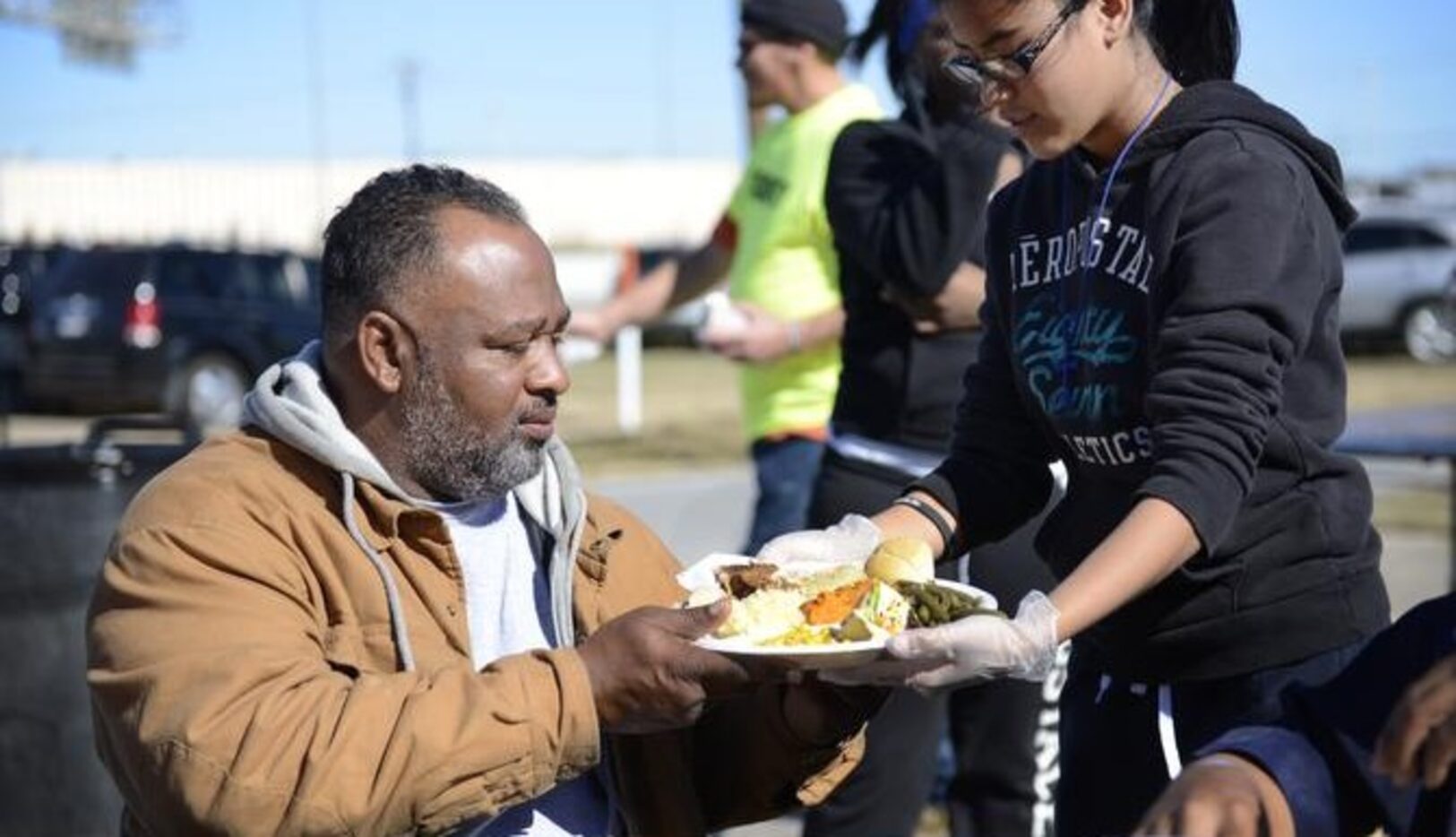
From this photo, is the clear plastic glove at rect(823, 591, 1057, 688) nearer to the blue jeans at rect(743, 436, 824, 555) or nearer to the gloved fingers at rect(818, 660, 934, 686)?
the gloved fingers at rect(818, 660, 934, 686)

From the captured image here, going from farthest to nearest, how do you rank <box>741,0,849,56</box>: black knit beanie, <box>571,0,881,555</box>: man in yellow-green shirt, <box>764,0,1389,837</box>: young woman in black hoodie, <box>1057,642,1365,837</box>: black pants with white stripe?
1. <box>741,0,849,56</box>: black knit beanie
2. <box>571,0,881,555</box>: man in yellow-green shirt
3. <box>1057,642,1365,837</box>: black pants with white stripe
4. <box>764,0,1389,837</box>: young woman in black hoodie

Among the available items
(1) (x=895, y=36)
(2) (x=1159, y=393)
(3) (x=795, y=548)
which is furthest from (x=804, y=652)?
(1) (x=895, y=36)

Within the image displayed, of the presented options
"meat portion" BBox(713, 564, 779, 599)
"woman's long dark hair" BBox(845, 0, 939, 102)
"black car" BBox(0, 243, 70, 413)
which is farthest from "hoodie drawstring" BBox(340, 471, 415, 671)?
"black car" BBox(0, 243, 70, 413)

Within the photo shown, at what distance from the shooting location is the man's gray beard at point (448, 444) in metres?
3.00

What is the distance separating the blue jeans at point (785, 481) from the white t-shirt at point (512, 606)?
225 cm

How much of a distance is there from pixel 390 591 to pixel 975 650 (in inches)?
31.2

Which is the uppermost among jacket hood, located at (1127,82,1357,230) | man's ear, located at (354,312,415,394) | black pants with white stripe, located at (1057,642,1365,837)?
jacket hood, located at (1127,82,1357,230)

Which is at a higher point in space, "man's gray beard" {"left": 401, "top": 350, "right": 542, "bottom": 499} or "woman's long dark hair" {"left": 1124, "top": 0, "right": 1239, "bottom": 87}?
"woman's long dark hair" {"left": 1124, "top": 0, "right": 1239, "bottom": 87}

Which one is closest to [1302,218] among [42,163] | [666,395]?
[666,395]

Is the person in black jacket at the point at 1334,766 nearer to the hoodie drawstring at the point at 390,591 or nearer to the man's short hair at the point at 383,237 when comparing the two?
the hoodie drawstring at the point at 390,591

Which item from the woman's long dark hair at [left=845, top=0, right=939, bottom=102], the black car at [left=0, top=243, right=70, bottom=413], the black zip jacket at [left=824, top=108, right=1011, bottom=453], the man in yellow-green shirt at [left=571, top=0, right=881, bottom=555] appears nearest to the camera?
the black zip jacket at [left=824, top=108, right=1011, bottom=453]

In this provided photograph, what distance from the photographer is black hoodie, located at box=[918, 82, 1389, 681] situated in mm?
2715

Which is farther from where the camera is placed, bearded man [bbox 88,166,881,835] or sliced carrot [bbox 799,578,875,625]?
sliced carrot [bbox 799,578,875,625]

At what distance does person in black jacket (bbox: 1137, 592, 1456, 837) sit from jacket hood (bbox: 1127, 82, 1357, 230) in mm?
748
